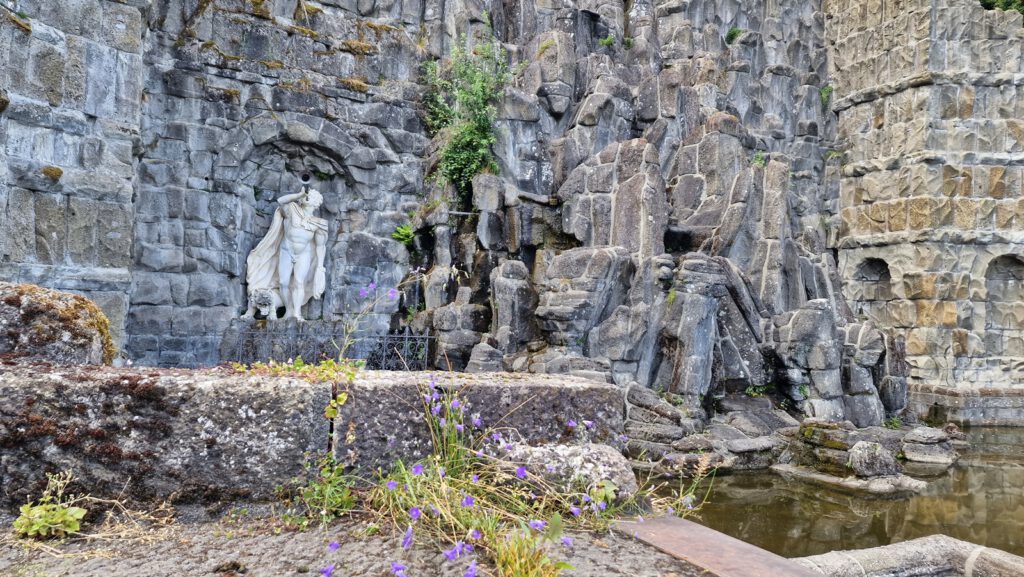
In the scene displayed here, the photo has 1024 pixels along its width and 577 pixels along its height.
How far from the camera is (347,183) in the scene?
12.6 metres

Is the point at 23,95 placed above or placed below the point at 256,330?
above

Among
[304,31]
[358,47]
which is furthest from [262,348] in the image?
[358,47]

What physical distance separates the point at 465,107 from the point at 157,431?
1067 centimetres

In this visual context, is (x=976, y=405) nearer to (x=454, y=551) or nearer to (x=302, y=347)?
(x=302, y=347)

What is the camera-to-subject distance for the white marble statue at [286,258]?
11391mm

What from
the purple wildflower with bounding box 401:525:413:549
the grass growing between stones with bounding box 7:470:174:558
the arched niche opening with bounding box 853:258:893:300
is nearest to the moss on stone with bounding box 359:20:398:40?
the grass growing between stones with bounding box 7:470:174:558

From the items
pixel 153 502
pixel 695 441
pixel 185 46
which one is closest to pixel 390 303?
pixel 185 46

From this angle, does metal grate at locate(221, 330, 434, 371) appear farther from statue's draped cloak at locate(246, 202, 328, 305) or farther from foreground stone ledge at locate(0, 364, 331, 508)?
foreground stone ledge at locate(0, 364, 331, 508)

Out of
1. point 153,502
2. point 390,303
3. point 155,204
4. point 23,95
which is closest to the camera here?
point 153,502

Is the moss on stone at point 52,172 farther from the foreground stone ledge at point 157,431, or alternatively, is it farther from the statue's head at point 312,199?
the foreground stone ledge at point 157,431

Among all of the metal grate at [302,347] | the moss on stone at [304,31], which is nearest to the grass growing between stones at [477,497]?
the metal grate at [302,347]

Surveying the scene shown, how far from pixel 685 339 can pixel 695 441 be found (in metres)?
1.69

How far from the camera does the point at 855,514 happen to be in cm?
655

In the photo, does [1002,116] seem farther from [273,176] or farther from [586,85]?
[273,176]
